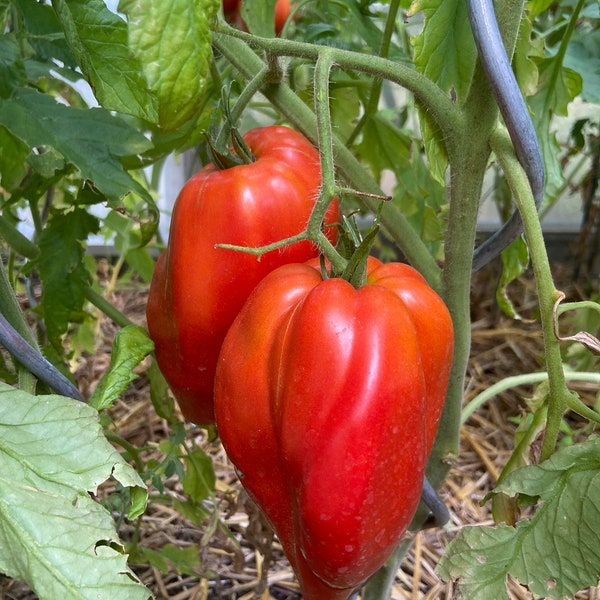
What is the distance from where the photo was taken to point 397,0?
63 cm

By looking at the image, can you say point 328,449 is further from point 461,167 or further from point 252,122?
point 252,122

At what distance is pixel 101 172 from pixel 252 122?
70 centimetres

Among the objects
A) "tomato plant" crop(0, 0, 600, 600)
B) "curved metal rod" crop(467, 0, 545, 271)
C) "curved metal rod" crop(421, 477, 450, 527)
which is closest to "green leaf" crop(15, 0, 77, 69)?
"tomato plant" crop(0, 0, 600, 600)

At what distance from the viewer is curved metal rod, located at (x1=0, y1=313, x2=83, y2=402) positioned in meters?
0.47

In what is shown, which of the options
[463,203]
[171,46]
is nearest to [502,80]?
[463,203]

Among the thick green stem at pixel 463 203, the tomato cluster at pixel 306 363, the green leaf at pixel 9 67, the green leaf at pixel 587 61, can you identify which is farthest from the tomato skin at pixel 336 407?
the green leaf at pixel 587 61

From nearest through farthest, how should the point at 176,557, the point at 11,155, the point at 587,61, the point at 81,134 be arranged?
1. the point at 81,134
2. the point at 11,155
3. the point at 176,557
4. the point at 587,61

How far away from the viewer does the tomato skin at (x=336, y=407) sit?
404 mm

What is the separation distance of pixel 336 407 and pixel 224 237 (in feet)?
0.51

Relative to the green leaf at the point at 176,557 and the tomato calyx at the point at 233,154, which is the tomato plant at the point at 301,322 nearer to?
the tomato calyx at the point at 233,154

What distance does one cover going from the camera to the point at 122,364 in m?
0.52

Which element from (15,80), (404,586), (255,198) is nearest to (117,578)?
(255,198)

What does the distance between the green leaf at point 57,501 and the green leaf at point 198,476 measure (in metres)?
0.39

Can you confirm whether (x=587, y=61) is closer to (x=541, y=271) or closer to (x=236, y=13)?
(x=236, y=13)
